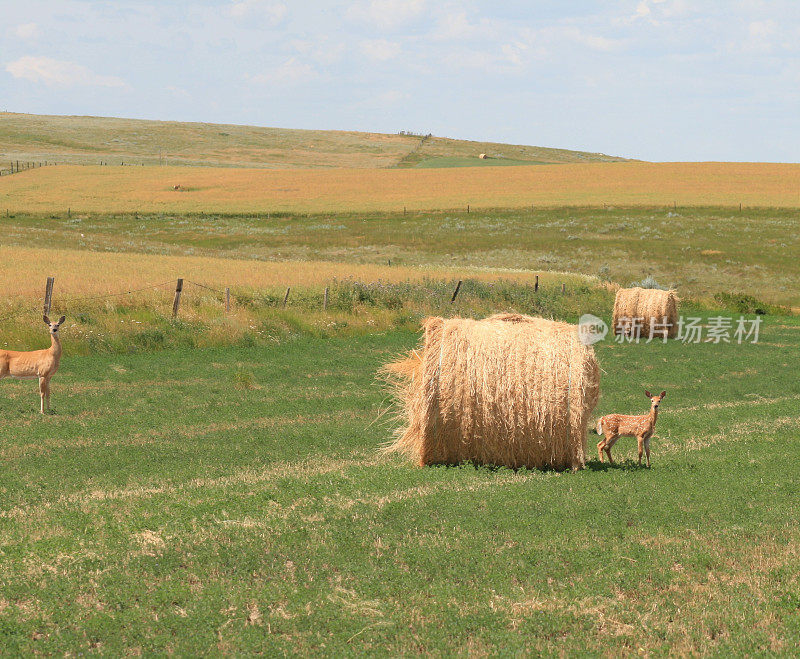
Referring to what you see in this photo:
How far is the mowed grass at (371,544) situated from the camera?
23.1ft

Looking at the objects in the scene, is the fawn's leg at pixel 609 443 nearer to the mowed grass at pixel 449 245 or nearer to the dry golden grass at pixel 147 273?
the dry golden grass at pixel 147 273

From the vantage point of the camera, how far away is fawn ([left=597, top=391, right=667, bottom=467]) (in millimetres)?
12992

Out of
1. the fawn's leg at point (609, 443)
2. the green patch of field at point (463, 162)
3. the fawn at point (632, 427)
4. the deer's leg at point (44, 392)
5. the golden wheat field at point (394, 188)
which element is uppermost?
the green patch of field at point (463, 162)

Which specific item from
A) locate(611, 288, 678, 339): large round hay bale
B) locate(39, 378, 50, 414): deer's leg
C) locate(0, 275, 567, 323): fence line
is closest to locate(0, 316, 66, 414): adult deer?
locate(39, 378, 50, 414): deer's leg

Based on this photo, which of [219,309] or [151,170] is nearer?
[219,309]

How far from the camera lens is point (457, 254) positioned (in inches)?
2452

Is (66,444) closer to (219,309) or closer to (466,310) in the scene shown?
(219,309)

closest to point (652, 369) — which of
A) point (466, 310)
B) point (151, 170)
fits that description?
point (466, 310)

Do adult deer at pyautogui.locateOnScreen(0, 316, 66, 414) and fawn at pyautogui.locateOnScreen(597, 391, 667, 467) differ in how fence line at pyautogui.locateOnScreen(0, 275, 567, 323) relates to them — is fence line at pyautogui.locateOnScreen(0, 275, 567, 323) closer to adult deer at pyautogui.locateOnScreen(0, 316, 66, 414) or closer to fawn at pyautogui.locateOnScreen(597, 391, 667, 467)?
adult deer at pyautogui.locateOnScreen(0, 316, 66, 414)

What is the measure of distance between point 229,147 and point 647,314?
13979 centimetres

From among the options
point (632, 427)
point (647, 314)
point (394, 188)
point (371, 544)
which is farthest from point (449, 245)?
point (371, 544)

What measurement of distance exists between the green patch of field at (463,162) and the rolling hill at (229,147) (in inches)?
6.7

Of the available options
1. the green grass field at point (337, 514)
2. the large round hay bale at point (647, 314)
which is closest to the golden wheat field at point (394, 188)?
the large round hay bale at point (647, 314)

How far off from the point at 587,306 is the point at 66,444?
Answer: 28.7 m
